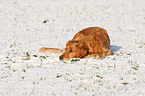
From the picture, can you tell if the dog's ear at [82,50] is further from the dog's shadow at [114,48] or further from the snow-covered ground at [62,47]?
the dog's shadow at [114,48]

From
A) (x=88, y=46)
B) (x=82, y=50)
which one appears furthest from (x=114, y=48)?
(x=82, y=50)

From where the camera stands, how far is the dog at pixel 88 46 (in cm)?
923

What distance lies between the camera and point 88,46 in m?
9.70

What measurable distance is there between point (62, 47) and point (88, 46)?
2.77m

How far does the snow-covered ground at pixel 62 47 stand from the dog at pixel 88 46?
1.03ft

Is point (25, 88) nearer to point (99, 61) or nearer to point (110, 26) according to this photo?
point (99, 61)

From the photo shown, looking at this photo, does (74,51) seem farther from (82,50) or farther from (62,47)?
(62,47)

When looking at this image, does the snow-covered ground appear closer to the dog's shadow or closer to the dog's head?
the dog's shadow

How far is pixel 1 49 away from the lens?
11.6 m

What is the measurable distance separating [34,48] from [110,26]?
8769mm

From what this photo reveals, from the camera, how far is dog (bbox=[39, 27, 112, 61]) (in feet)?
30.3

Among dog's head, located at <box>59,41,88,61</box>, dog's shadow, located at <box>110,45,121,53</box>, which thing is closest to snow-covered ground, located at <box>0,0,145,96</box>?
dog's shadow, located at <box>110,45,121,53</box>

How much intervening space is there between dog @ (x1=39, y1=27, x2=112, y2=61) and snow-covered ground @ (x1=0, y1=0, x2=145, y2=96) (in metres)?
0.31

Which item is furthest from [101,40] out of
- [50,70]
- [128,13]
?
[128,13]
